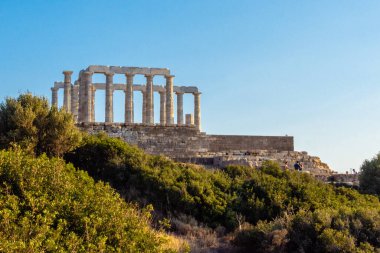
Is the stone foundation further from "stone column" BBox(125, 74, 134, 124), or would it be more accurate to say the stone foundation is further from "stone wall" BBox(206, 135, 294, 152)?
"stone column" BBox(125, 74, 134, 124)

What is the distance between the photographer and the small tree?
21259mm

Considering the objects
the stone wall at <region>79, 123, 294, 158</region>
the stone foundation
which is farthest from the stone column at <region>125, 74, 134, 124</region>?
the stone wall at <region>79, 123, 294, 158</region>

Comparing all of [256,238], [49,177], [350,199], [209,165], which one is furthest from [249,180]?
[49,177]

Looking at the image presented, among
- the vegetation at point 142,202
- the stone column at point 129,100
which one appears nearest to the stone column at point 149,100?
the stone column at point 129,100

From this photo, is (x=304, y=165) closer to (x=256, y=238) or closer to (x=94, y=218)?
(x=256, y=238)

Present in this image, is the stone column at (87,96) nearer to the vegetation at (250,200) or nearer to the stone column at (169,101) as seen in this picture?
the stone column at (169,101)

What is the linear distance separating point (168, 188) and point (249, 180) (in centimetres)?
308

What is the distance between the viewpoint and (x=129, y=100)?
34344 millimetres

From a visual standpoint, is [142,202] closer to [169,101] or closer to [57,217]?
[57,217]

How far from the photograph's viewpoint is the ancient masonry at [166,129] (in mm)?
27141

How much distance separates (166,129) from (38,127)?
11110 mm

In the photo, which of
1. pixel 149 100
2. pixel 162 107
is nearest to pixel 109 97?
pixel 149 100

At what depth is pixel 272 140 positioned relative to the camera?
32.8m

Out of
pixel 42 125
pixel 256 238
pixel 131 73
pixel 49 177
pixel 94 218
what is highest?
pixel 131 73
